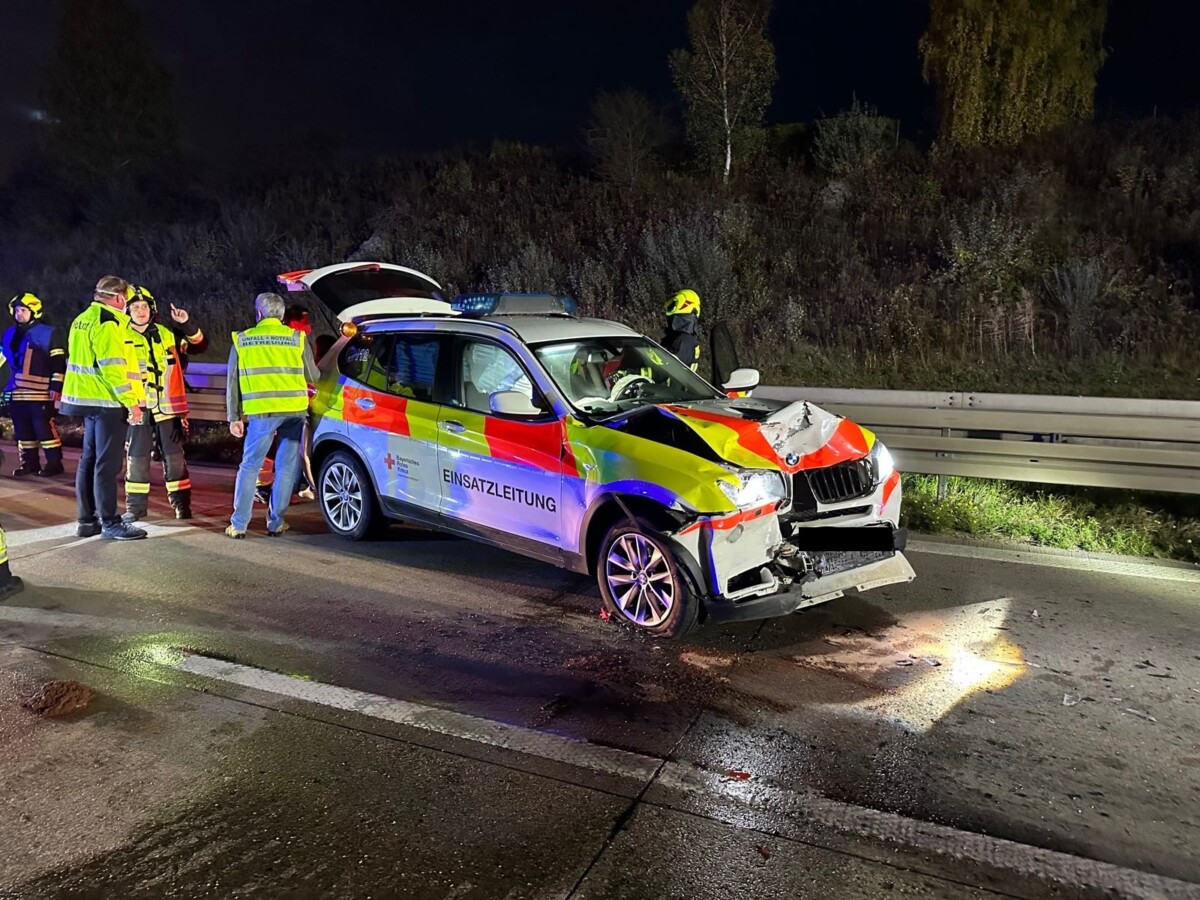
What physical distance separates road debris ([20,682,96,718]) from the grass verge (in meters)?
5.77

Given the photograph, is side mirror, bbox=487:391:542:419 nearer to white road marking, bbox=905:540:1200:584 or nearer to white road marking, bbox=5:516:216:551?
white road marking, bbox=905:540:1200:584

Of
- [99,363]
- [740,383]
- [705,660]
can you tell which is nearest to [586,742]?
[705,660]

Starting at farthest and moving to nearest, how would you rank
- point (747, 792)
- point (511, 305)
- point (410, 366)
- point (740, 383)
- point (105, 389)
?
point (105, 389) < point (511, 305) < point (410, 366) < point (740, 383) < point (747, 792)

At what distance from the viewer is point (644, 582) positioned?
4.83 m

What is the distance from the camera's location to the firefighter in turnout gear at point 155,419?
728 centimetres

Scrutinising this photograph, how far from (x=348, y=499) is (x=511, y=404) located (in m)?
2.26

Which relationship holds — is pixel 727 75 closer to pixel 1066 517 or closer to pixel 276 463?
pixel 1066 517

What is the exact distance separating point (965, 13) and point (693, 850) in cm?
2260

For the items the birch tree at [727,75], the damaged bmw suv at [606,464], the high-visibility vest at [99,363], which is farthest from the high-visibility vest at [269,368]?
the birch tree at [727,75]

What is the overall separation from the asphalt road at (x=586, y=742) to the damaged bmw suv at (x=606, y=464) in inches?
13.5

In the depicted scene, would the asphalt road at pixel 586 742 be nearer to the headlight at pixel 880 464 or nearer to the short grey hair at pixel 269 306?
the headlight at pixel 880 464

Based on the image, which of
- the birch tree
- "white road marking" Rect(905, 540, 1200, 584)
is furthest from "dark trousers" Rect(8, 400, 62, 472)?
the birch tree

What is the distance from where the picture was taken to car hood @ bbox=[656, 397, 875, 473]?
4.74 metres

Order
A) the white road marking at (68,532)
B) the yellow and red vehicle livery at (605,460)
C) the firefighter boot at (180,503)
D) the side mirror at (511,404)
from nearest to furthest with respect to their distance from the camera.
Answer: the yellow and red vehicle livery at (605,460)
the side mirror at (511,404)
the white road marking at (68,532)
the firefighter boot at (180,503)
